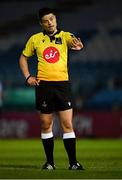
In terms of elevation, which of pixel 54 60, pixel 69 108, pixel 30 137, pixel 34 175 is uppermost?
pixel 54 60

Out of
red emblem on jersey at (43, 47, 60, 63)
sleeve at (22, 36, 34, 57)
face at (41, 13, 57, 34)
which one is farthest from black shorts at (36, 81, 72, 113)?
face at (41, 13, 57, 34)

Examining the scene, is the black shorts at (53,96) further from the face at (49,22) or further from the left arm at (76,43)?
the face at (49,22)

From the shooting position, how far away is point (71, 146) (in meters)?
9.02

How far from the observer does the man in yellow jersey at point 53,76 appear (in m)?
8.91

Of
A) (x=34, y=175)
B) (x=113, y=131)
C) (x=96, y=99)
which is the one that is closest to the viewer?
(x=34, y=175)

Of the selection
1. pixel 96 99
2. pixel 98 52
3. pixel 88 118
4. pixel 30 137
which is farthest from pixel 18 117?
pixel 98 52

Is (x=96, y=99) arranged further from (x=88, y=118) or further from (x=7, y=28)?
(x=7, y=28)

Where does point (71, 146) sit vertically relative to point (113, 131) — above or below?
above

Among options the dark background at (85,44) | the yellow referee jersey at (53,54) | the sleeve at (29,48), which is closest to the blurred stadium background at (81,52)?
the dark background at (85,44)

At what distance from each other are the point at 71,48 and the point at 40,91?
0.66m

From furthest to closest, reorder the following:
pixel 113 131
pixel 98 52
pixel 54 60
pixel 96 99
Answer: pixel 98 52 < pixel 96 99 < pixel 113 131 < pixel 54 60

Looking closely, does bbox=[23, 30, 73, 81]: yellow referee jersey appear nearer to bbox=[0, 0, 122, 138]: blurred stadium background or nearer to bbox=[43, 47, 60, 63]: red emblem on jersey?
bbox=[43, 47, 60, 63]: red emblem on jersey

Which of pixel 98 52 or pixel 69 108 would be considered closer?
pixel 69 108

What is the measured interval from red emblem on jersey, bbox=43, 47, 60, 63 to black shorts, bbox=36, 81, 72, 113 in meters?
0.29
